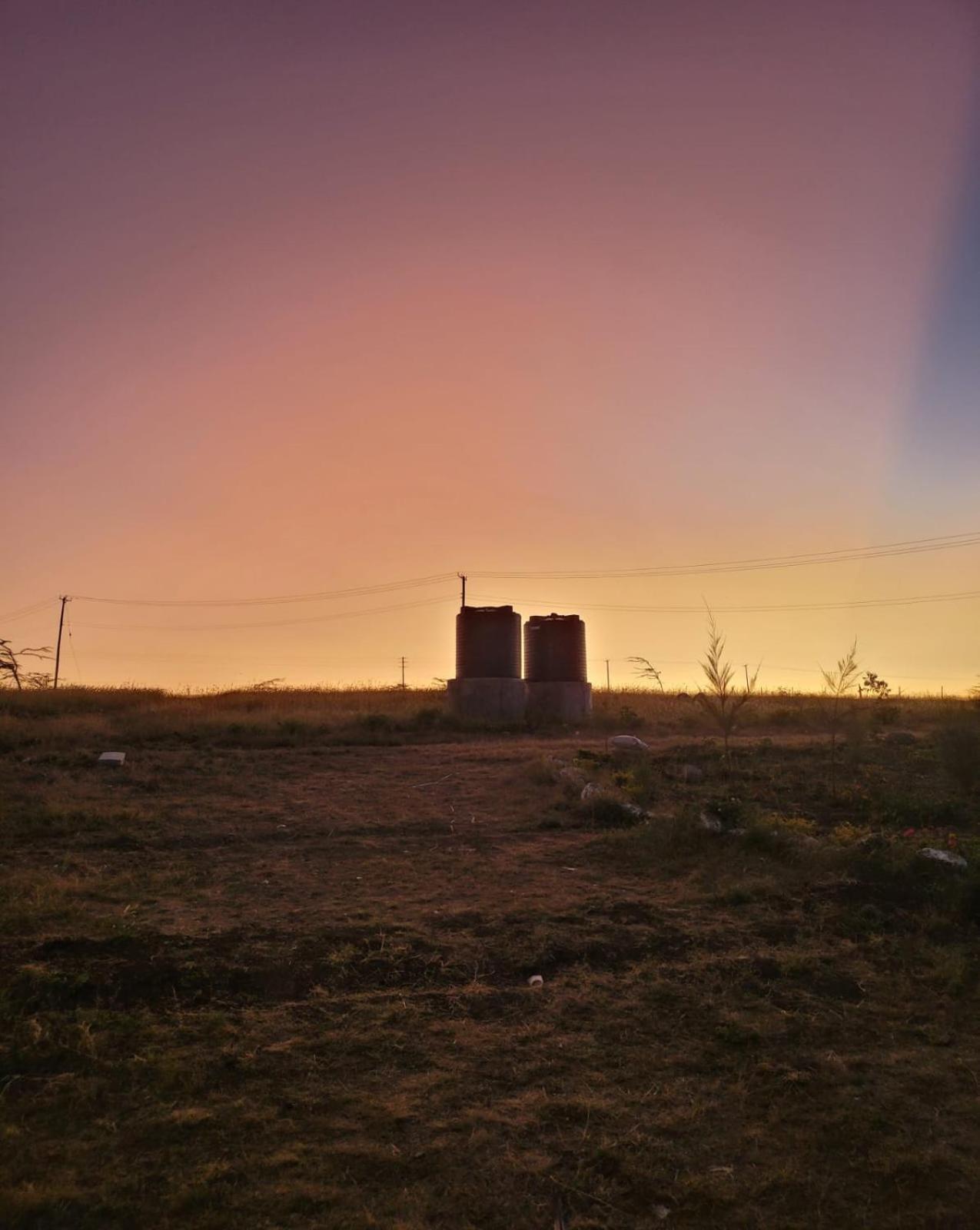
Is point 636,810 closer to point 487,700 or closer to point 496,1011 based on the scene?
point 496,1011

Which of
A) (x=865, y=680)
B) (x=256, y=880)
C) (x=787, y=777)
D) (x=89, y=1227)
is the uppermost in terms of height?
(x=865, y=680)

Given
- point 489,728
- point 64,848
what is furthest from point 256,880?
point 489,728

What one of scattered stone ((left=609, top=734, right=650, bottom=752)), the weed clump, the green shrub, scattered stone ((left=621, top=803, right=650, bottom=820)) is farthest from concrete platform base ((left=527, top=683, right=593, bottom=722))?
scattered stone ((left=621, top=803, right=650, bottom=820))

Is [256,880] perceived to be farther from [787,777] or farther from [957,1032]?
[787,777]

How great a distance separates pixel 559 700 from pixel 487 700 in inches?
83.0

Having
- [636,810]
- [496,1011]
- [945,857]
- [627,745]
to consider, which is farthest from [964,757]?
[496,1011]

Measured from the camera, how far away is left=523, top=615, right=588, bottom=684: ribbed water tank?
22.4m

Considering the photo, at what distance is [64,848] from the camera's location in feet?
26.5

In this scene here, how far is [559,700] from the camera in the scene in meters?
21.9

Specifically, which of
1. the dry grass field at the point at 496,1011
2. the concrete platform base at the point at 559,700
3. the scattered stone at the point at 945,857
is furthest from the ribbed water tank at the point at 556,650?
the scattered stone at the point at 945,857

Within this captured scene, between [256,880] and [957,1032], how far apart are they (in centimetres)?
491

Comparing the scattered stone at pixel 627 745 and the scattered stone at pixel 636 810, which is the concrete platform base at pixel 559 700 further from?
the scattered stone at pixel 636 810

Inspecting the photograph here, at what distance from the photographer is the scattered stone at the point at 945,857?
266 inches

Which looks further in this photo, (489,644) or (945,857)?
(489,644)
